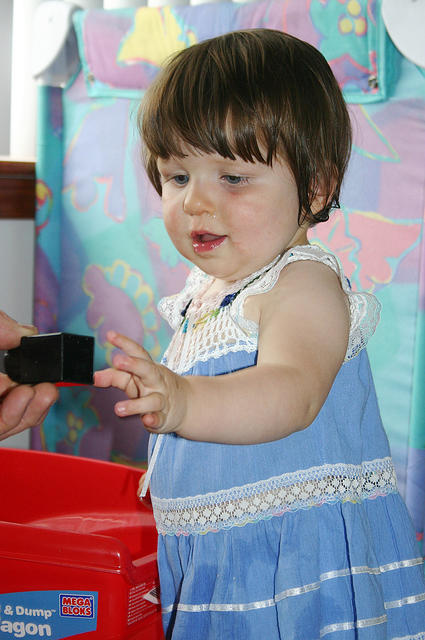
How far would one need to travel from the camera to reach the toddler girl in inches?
23.5

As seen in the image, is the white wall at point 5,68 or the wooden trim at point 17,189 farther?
the white wall at point 5,68

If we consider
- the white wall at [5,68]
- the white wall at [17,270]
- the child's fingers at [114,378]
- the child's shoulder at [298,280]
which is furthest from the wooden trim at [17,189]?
the child's fingers at [114,378]

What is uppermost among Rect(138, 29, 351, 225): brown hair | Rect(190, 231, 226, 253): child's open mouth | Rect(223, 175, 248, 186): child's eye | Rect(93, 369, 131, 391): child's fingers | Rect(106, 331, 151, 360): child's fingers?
Rect(138, 29, 351, 225): brown hair

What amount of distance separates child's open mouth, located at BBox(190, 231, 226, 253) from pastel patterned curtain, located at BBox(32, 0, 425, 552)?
39 centimetres

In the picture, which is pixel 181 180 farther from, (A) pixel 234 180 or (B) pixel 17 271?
(B) pixel 17 271

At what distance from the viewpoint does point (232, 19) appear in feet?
3.44

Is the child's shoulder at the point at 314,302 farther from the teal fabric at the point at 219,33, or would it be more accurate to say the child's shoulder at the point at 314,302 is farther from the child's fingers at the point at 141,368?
the teal fabric at the point at 219,33

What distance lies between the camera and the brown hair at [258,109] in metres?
0.60

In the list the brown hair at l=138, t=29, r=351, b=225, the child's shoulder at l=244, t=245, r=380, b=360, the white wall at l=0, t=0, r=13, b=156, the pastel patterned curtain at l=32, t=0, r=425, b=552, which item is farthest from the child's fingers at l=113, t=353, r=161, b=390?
the white wall at l=0, t=0, r=13, b=156

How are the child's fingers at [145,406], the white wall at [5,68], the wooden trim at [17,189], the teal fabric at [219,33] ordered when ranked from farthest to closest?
the white wall at [5,68] → the wooden trim at [17,189] → the teal fabric at [219,33] → the child's fingers at [145,406]

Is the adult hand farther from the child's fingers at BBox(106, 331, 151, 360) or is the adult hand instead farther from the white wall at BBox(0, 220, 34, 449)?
the white wall at BBox(0, 220, 34, 449)

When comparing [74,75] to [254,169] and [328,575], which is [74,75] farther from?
[328,575]

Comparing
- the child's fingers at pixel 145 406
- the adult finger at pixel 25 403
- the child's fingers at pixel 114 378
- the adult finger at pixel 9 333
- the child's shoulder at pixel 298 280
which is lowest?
the adult finger at pixel 25 403

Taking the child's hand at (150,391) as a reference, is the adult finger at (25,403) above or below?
below
